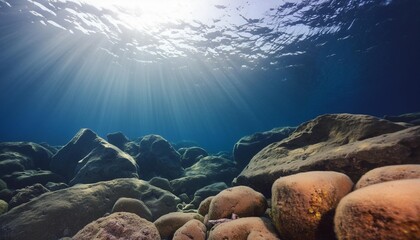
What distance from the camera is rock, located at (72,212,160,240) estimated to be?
3.76 metres

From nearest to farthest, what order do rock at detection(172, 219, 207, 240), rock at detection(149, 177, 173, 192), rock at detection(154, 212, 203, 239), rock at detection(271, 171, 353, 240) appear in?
rock at detection(271, 171, 353, 240), rock at detection(172, 219, 207, 240), rock at detection(154, 212, 203, 239), rock at detection(149, 177, 173, 192)

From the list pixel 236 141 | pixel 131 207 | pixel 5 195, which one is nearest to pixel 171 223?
pixel 131 207

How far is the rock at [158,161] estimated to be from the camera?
12.7 metres

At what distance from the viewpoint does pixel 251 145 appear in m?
14.1

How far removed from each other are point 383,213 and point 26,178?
12.5m

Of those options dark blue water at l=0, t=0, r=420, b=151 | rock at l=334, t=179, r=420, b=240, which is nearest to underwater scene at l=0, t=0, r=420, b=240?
rock at l=334, t=179, r=420, b=240

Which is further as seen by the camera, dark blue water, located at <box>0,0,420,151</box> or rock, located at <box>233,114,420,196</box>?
dark blue water, located at <box>0,0,420,151</box>

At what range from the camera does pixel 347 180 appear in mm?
3311

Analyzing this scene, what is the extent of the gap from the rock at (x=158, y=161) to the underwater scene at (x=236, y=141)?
0.07 metres

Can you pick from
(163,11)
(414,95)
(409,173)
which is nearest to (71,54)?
(163,11)

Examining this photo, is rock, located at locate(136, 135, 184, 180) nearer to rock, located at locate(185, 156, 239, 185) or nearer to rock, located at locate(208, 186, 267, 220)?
rock, located at locate(185, 156, 239, 185)

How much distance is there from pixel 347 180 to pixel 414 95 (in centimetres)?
6801

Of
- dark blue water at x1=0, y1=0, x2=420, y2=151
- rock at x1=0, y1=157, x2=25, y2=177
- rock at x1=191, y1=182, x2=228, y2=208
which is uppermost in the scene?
dark blue water at x1=0, y1=0, x2=420, y2=151

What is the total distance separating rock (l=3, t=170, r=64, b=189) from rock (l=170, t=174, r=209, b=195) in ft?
18.7
